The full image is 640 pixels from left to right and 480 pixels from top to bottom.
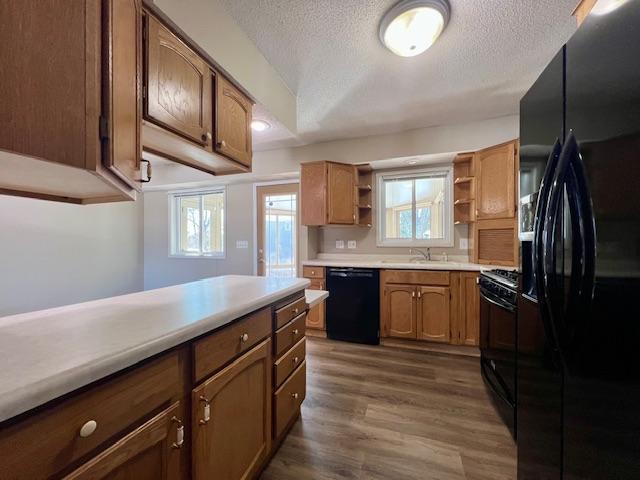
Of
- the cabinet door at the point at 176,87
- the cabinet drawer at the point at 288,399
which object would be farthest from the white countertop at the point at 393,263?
the cabinet door at the point at 176,87

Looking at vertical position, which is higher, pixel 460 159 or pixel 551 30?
pixel 551 30

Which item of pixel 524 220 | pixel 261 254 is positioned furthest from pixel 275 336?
pixel 261 254

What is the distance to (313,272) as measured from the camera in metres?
3.41

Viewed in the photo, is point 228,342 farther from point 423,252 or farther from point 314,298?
point 423,252

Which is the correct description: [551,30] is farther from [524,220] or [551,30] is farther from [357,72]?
[524,220]

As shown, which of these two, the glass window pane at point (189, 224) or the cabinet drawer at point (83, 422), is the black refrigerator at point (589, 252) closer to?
the cabinet drawer at point (83, 422)

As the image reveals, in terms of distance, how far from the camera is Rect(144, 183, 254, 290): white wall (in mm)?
4445

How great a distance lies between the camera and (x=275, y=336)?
145 cm

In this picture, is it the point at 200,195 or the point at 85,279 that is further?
the point at 200,195

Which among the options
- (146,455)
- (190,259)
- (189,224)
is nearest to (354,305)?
(146,455)

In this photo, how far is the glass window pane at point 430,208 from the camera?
11.8 feet

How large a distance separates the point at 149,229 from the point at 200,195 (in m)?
1.17

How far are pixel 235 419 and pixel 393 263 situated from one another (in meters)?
2.55

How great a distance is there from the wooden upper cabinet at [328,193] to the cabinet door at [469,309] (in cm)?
151
